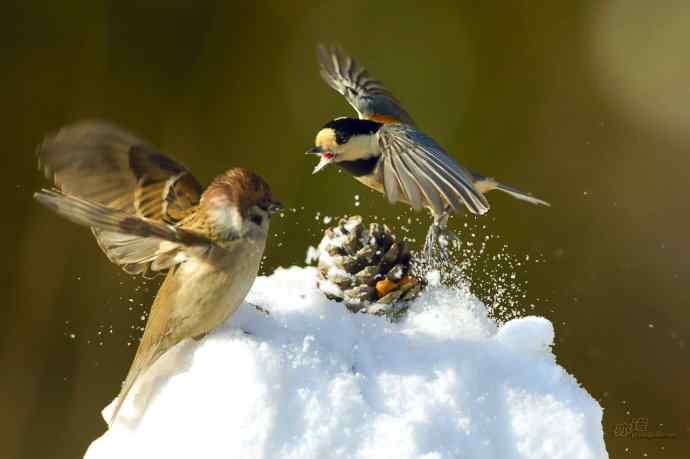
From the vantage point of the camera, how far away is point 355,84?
2.64ft

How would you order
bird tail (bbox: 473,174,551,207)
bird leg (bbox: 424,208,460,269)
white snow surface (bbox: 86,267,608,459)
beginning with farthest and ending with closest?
bird tail (bbox: 473,174,551,207) < bird leg (bbox: 424,208,460,269) < white snow surface (bbox: 86,267,608,459)

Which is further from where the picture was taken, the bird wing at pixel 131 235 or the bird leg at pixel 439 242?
the bird leg at pixel 439 242

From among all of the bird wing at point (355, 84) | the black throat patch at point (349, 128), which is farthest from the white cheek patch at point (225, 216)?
the bird wing at point (355, 84)

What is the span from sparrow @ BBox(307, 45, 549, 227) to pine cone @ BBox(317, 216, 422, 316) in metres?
0.04

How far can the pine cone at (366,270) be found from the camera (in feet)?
1.69

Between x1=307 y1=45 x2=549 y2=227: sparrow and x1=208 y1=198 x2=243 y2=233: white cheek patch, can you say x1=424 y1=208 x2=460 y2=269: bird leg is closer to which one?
x1=307 y1=45 x2=549 y2=227: sparrow

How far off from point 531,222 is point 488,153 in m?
0.10

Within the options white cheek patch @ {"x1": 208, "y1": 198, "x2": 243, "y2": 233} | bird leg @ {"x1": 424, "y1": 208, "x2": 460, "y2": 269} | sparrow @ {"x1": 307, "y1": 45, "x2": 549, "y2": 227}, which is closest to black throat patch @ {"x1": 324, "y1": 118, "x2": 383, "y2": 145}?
sparrow @ {"x1": 307, "y1": 45, "x2": 549, "y2": 227}

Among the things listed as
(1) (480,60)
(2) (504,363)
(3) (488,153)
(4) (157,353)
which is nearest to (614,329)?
(3) (488,153)

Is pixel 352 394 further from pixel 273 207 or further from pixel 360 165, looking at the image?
pixel 360 165

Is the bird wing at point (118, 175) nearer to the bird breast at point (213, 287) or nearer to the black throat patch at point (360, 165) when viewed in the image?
the bird breast at point (213, 287)

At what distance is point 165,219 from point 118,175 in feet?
0.16

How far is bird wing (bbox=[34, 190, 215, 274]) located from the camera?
1.25 feet

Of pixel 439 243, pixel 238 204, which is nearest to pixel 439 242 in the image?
pixel 439 243
